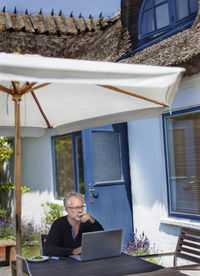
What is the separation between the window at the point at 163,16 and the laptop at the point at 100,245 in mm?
3366

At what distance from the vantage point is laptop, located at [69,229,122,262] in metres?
3.05

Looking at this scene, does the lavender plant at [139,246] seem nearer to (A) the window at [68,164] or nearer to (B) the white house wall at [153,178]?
Result: (B) the white house wall at [153,178]

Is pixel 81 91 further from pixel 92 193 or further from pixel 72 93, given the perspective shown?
pixel 92 193

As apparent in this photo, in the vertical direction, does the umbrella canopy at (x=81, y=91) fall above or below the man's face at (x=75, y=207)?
above

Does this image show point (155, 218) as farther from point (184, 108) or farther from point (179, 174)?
point (184, 108)

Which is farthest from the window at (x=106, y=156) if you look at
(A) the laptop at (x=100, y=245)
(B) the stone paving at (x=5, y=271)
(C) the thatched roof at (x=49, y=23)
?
(C) the thatched roof at (x=49, y=23)

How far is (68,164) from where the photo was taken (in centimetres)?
828

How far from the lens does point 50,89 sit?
3.67 meters

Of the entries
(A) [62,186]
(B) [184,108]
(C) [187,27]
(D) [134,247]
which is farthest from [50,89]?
(A) [62,186]

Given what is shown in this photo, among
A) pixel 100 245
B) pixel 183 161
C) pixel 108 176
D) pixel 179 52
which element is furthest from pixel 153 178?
pixel 100 245

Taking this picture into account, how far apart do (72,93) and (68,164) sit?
4698mm

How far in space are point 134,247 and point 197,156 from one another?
163 centimetres

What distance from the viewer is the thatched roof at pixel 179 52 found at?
15.6ft

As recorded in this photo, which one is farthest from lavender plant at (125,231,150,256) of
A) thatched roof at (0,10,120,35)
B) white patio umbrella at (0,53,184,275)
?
thatched roof at (0,10,120,35)
